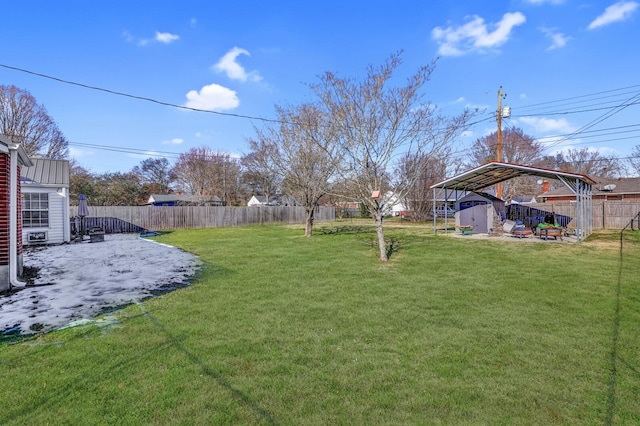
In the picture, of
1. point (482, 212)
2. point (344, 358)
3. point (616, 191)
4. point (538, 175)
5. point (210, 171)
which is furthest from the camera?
point (210, 171)

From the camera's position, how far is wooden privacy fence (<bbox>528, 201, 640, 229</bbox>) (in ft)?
64.2

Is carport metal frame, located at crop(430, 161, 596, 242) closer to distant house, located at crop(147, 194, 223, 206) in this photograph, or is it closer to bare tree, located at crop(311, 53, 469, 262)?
bare tree, located at crop(311, 53, 469, 262)

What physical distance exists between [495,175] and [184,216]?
20.3 m

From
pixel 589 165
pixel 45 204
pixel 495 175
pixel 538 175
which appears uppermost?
pixel 589 165

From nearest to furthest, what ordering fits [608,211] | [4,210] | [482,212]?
[4,210], [482,212], [608,211]

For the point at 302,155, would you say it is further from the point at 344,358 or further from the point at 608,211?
the point at 608,211

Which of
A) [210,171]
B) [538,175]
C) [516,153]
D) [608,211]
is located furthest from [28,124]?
[516,153]

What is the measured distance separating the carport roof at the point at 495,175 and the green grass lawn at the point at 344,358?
8.16 metres

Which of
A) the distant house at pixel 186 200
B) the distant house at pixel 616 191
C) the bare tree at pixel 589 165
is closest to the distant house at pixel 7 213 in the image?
the distant house at pixel 616 191

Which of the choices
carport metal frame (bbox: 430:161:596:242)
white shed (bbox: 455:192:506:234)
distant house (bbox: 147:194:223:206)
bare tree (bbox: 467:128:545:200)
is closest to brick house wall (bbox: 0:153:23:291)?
carport metal frame (bbox: 430:161:596:242)

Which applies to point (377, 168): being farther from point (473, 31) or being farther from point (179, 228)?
point (179, 228)

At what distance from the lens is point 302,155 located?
15.6 meters

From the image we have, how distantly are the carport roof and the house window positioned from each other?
17752 millimetres

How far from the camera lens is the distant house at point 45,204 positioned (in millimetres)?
13070
